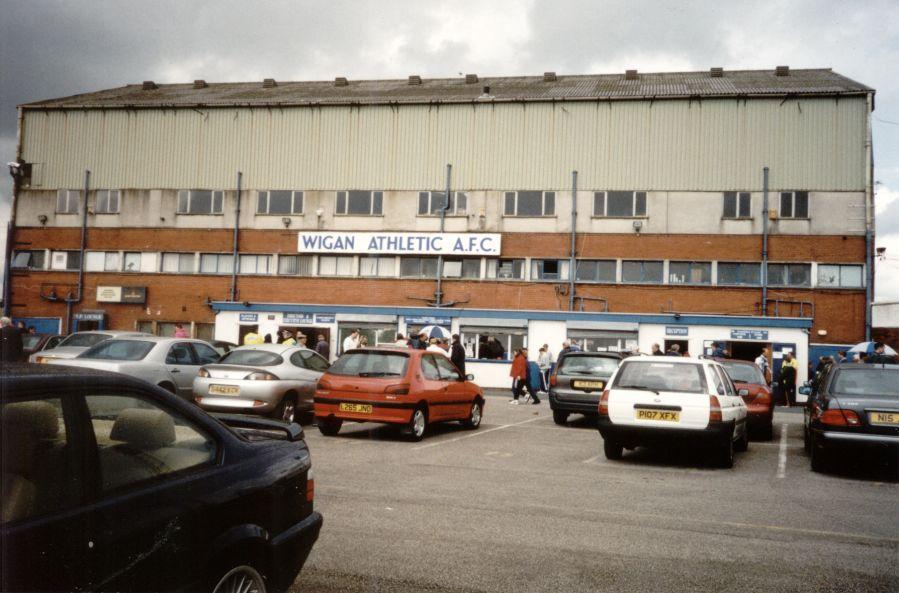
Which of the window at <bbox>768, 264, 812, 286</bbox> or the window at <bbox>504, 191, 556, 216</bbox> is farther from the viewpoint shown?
the window at <bbox>504, 191, 556, 216</bbox>

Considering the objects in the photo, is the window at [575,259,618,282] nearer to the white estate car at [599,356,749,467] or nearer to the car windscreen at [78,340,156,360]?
the car windscreen at [78,340,156,360]

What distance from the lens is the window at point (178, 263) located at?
127 ft

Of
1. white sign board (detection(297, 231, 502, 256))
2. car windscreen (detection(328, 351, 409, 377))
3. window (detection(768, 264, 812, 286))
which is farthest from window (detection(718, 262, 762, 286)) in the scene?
car windscreen (detection(328, 351, 409, 377))

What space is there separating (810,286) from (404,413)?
27.4 m

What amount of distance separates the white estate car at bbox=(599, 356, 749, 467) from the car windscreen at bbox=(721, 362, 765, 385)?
408 cm

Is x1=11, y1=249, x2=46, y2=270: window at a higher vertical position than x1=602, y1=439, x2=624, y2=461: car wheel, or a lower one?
higher

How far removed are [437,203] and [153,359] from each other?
25.0 m

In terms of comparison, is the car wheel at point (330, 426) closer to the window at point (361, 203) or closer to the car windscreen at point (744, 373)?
the car windscreen at point (744, 373)

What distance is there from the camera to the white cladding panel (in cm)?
3509

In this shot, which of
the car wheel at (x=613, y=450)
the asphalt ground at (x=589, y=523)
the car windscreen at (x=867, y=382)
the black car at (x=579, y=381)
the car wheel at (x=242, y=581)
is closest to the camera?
the car wheel at (x=242, y=581)

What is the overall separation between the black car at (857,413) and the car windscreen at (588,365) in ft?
18.5

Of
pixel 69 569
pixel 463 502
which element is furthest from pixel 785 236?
pixel 69 569

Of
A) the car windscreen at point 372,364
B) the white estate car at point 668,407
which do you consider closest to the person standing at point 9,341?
the car windscreen at point 372,364

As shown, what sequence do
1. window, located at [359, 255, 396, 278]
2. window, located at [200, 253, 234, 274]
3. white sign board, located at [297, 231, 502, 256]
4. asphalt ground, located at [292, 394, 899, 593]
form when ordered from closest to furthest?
1. asphalt ground, located at [292, 394, 899, 593]
2. white sign board, located at [297, 231, 502, 256]
3. window, located at [359, 255, 396, 278]
4. window, located at [200, 253, 234, 274]
